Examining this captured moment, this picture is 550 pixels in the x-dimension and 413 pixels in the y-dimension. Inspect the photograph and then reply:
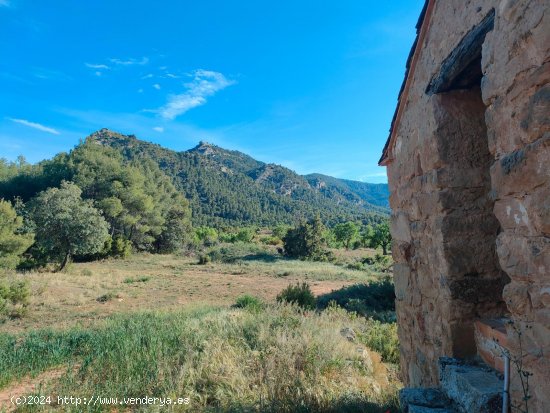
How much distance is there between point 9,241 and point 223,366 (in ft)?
70.8

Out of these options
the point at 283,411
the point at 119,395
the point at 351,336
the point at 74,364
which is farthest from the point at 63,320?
the point at 283,411

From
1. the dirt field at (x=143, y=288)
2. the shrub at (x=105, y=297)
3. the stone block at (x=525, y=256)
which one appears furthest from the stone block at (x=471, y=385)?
the shrub at (x=105, y=297)

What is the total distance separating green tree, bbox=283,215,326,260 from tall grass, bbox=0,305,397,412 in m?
28.8

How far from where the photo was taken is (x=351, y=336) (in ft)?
21.9

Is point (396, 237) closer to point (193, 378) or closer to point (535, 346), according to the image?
point (535, 346)

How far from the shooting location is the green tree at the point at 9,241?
1972 cm

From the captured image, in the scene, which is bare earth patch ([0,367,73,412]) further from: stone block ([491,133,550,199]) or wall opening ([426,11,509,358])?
stone block ([491,133,550,199])

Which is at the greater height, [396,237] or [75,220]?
[75,220]

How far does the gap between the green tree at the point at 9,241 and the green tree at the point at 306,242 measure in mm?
22787

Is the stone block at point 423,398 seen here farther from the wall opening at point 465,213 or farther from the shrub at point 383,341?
the shrub at point 383,341

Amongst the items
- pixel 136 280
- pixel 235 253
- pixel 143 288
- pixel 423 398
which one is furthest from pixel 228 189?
pixel 423 398

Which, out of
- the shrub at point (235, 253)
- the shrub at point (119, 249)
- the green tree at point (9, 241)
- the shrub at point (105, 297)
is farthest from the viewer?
the shrub at point (235, 253)

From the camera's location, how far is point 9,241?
2006 cm

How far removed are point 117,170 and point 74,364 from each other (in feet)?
119
